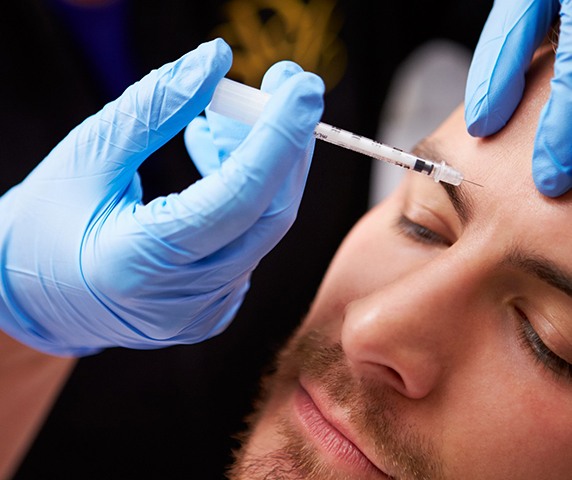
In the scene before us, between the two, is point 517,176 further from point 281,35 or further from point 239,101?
point 281,35

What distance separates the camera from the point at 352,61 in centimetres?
171

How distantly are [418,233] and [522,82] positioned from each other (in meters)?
0.29

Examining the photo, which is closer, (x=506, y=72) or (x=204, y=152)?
(x=506, y=72)

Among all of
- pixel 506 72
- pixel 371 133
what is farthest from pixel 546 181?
pixel 371 133

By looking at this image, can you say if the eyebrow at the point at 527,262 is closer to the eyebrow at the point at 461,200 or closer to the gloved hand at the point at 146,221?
the eyebrow at the point at 461,200

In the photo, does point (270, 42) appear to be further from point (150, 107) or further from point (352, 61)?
point (150, 107)

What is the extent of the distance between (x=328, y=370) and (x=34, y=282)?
1.57ft

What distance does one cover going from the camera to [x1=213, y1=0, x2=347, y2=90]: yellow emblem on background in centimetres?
151

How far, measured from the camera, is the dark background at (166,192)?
1339mm

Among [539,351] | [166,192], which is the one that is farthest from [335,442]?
[166,192]

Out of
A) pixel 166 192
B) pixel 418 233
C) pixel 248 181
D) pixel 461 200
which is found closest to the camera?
pixel 248 181

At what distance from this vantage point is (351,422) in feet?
3.15

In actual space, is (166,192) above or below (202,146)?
below

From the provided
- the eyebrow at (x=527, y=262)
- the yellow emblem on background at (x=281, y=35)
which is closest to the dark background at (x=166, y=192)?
the yellow emblem on background at (x=281, y=35)
